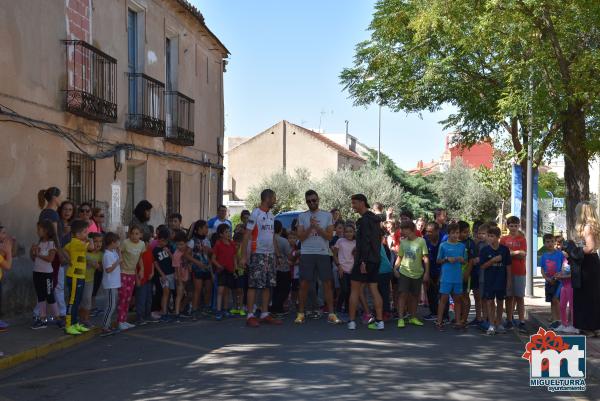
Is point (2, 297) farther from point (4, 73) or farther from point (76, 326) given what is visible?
point (4, 73)

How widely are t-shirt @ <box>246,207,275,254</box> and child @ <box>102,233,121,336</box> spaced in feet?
6.72

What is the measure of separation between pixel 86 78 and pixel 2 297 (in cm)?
477

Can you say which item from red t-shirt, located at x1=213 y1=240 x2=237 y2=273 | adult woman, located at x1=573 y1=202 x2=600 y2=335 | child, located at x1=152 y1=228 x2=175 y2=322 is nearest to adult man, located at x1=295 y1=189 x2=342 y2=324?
red t-shirt, located at x1=213 y1=240 x2=237 y2=273

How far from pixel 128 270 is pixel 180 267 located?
1.58 metres

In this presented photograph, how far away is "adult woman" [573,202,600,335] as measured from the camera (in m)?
10.3

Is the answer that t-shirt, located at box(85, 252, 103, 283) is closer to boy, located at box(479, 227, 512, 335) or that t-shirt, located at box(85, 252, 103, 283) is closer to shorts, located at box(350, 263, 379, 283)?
shorts, located at box(350, 263, 379, 283)

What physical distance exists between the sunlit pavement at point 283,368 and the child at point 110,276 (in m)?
0.31

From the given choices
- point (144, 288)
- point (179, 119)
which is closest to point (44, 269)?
point (144, 288)

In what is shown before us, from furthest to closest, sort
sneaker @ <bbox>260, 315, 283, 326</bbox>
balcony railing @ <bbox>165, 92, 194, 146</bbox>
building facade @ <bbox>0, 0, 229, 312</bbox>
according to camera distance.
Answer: balcony railing @ <bbox>165, 92, 194, 146</bbox>, building facade @ <bbox>0, 0, 229, 312</bbox>, sneaker @ <bbox>260, 315, 283, 326</bbox>

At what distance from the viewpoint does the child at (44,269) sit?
10.9 metres

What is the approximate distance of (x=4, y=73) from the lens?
12.1m

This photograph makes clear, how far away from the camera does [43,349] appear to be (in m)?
9.45

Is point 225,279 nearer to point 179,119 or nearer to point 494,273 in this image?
point 494,273

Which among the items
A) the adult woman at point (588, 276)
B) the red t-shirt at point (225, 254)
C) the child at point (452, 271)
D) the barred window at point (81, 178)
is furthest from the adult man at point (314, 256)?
the barred window at point (81, 178)
